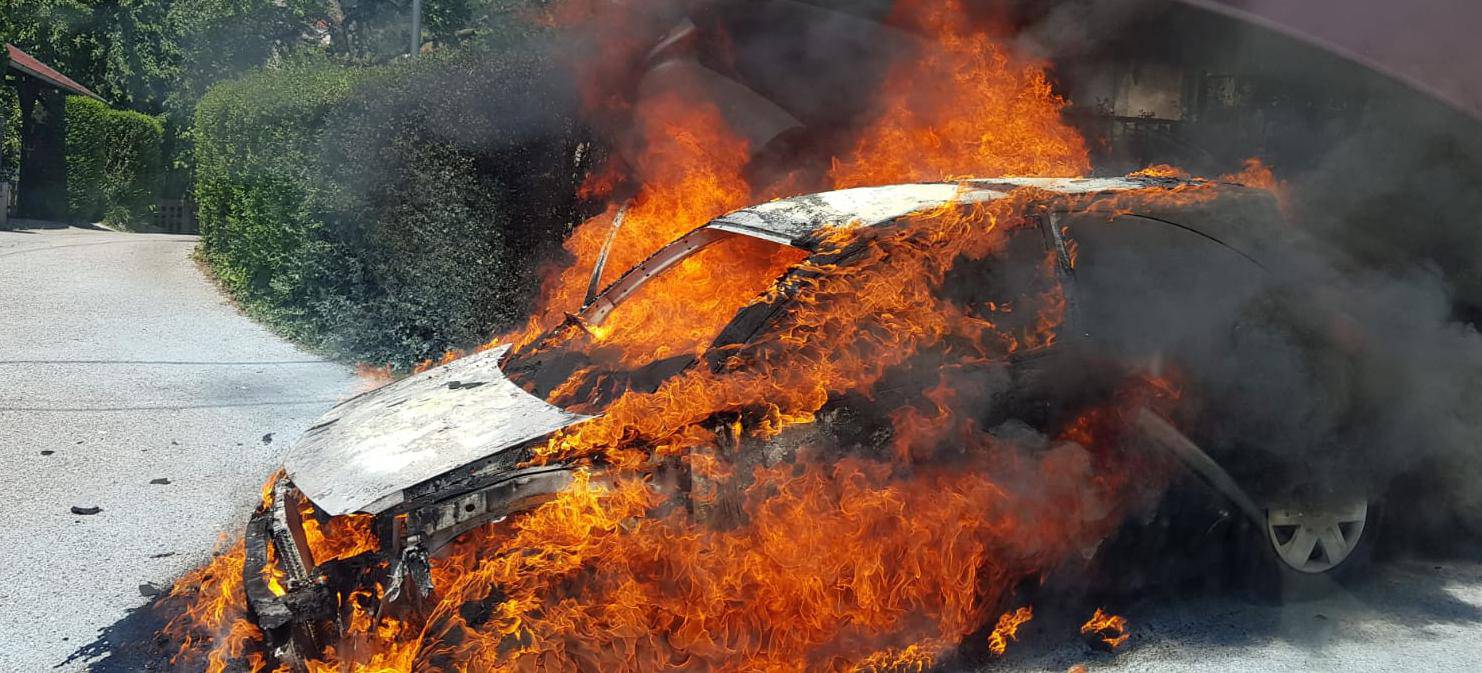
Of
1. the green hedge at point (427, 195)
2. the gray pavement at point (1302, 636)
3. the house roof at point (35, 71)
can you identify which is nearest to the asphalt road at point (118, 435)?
the green hedge at point (427, 195)

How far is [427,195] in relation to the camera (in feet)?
28.5

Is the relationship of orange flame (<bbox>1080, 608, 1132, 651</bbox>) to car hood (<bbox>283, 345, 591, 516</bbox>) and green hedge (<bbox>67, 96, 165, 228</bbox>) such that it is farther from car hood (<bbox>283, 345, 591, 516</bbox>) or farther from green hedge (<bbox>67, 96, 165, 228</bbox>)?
green hedge (<bbox>67, 96, 165, 228</bbox>)

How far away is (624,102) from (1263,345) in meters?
5.28

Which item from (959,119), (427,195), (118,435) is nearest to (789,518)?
(959,119)

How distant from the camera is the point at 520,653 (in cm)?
321

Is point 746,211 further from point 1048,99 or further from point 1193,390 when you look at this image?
point 1048,99

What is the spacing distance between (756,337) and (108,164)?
2579 cm

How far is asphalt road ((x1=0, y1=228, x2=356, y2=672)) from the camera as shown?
182 inches

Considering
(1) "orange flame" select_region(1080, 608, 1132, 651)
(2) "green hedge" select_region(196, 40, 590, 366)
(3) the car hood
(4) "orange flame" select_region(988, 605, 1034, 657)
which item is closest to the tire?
(1) "orange flame" select_region(1080, 608, 1132, 651)

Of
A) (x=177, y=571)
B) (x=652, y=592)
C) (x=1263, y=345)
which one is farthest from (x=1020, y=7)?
(x=177, y=571)

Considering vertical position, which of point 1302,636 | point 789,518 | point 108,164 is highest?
point 108,164

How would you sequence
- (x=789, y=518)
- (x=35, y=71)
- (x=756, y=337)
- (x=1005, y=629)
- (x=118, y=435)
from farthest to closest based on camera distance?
(x=35, y=71) < (x=118, y=435) < (x=1005, y=629) < (x=756, y=337) < (x=789, y=518)

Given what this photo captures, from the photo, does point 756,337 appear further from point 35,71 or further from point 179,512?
point 35,71

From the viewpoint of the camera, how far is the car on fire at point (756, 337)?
3248mm
